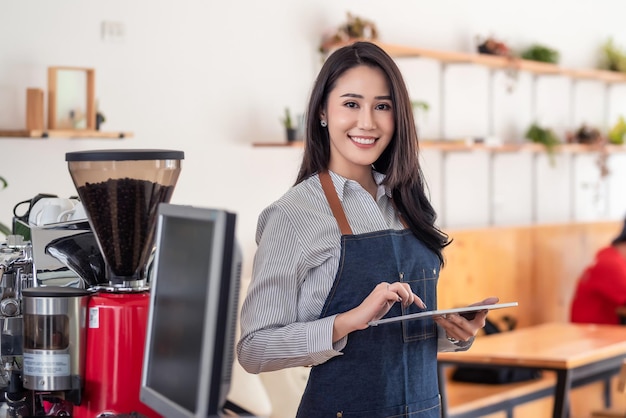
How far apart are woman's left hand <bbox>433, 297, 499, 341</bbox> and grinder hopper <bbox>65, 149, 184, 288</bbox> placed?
729 mm

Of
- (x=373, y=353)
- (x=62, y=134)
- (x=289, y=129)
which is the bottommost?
(x=373, y=353)

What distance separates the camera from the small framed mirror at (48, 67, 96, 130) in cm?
419

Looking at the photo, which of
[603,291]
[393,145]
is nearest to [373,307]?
[393,145]

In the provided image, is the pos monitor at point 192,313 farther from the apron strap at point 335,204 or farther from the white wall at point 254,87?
the white wall at point 254,87

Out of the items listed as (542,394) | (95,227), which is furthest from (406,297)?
(542,394)

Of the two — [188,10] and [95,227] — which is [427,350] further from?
[188,10]

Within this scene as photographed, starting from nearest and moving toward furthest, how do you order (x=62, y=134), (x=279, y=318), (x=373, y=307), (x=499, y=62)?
1. (x=373, y=307)
2. (x=279, y=318)
3. (x=62, y=134)
4. (x=499, y=62)

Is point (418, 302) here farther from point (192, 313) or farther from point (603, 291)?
point (603, 291)

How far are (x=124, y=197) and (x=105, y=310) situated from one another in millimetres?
209

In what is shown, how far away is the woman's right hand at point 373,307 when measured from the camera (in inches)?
81.7

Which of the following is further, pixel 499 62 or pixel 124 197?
pixel 499 62

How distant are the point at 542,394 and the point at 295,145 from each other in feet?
6.93

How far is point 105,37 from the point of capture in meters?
4.47

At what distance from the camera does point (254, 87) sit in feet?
17.0
